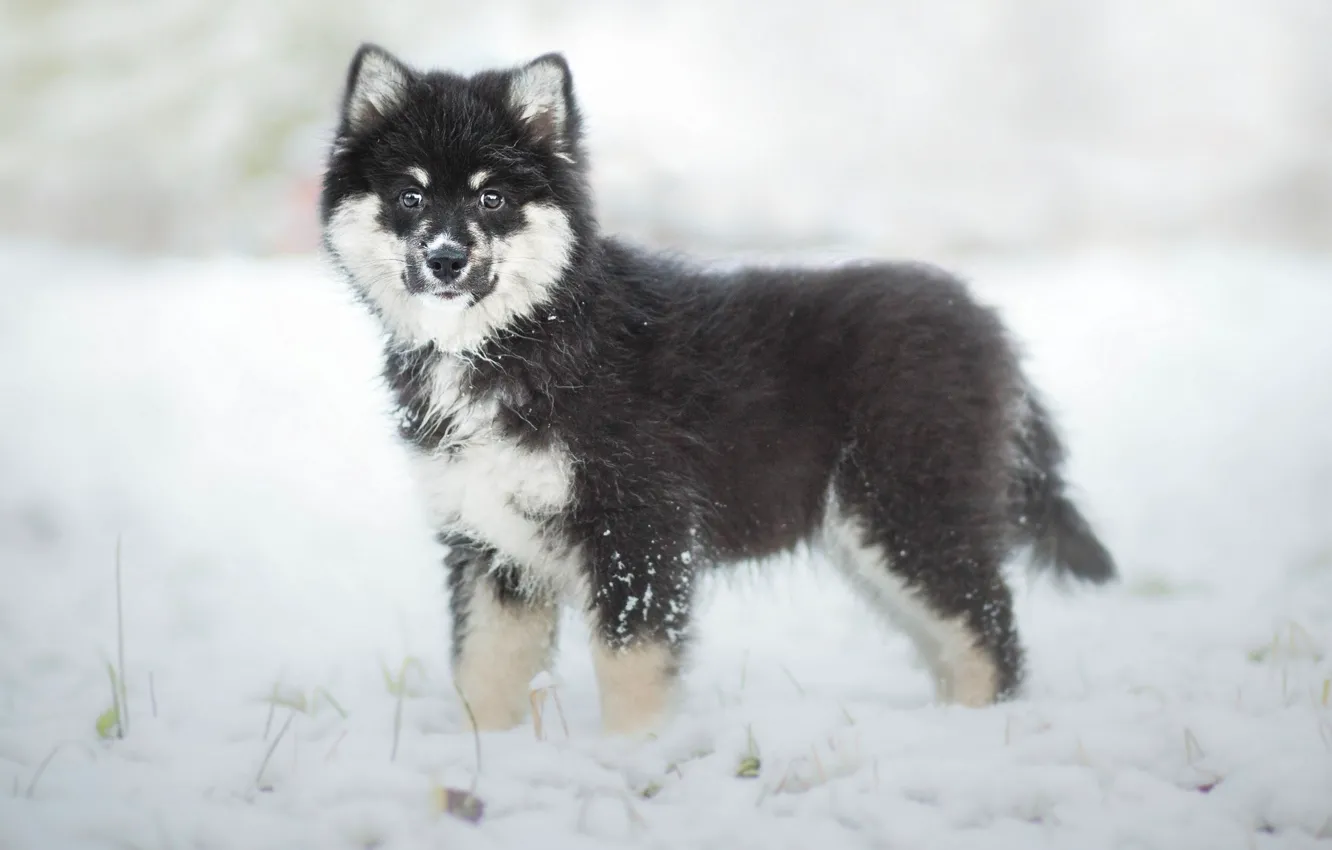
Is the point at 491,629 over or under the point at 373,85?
under

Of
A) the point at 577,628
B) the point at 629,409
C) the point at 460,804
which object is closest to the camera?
the point at 460,804

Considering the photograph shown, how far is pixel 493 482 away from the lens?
276 cm

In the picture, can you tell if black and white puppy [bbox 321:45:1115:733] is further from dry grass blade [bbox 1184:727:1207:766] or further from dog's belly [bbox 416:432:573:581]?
dry grass blade [bbox 1184:727:1207:766]

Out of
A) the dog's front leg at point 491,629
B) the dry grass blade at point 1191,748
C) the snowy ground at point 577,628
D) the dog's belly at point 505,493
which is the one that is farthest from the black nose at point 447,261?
the dry grass blade at point 1191,748

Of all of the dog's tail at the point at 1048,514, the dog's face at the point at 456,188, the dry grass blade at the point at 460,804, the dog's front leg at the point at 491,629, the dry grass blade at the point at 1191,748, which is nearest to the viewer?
the dry grass blade at the point at 460,804

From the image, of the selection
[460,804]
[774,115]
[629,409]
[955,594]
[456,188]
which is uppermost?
[774,115]

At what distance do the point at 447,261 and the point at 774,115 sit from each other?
159 inches

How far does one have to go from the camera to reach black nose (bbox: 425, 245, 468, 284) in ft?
8.47

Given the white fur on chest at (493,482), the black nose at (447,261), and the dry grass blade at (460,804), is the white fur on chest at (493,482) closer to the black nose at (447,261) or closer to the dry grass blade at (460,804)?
the black nose at (447,261)

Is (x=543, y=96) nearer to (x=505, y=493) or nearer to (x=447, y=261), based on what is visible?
(x=447, y=261)

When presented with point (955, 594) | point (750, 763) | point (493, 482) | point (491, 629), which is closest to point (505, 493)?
point (493, 482)

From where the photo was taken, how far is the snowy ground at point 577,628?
7.60 ft

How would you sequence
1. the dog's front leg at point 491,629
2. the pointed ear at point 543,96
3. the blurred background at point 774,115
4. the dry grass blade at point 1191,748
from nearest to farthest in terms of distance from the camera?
the dry grass blade at point 1191,748 < the pointed ear at point 543,96 < the dog's front leg at point 491,629 < the blurred background at point 774,115

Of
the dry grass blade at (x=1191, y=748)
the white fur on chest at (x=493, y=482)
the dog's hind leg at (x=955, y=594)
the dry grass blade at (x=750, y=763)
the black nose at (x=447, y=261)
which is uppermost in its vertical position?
the black nose at (x=447, y=261)
